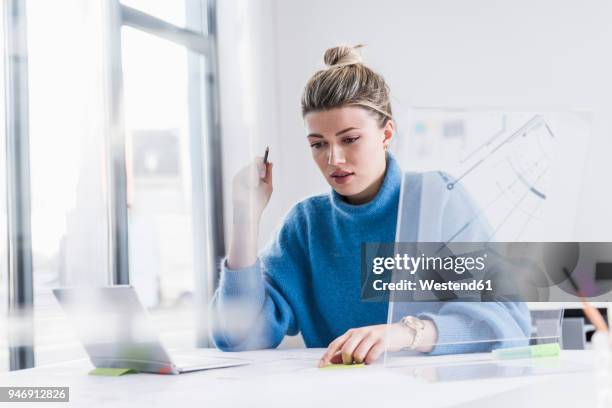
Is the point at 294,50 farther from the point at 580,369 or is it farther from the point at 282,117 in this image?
the point at 580,369

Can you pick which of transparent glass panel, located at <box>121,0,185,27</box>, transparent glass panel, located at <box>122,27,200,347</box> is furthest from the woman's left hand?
transparent glass panel, located at <box>121,0,185,27</box>

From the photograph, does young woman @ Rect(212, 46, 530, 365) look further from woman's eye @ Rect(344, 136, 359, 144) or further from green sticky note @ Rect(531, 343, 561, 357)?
green sticky note @ Rect(531, 343, 561, 357)

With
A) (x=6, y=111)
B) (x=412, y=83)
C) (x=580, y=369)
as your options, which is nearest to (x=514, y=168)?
(x=580, y=369)

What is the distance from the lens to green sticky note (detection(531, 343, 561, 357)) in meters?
0.94

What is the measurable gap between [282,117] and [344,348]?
0.80 meters

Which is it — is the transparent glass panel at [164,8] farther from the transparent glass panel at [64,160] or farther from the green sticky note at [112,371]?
the green sticky note at [112,371]

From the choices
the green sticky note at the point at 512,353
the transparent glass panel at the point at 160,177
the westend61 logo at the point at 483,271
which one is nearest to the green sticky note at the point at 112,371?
the westend61 logo at the point at 483,271

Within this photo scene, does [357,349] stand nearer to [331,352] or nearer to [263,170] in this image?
[331,352]

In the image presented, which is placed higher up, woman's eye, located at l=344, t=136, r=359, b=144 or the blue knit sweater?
woman's eye, located at l=344, t=136, r=359, b=144

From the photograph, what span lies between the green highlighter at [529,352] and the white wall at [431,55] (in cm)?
29

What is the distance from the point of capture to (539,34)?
4.69ft

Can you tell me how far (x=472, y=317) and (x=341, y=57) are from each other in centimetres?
54

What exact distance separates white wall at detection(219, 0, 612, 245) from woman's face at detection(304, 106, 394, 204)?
12cm

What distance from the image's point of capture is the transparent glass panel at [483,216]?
0.96 meters
